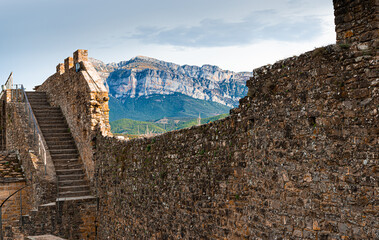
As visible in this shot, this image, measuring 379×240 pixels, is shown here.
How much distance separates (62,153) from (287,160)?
13812mm

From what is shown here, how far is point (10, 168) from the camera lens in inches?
813

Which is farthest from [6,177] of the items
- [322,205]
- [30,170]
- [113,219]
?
[322,205]

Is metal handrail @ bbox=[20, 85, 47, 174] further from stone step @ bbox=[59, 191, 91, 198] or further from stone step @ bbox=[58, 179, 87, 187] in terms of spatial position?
stone step @ bbox=[59, 191, 91, 198]

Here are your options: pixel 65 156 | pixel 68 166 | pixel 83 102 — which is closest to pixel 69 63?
pixel 83 102

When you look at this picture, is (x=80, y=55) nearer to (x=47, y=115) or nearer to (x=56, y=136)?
(x=56, y=136)

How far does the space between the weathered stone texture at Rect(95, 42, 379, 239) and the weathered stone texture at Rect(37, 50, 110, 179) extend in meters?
6.81

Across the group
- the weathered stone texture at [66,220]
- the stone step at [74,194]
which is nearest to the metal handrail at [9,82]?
the stone step at [74,194]

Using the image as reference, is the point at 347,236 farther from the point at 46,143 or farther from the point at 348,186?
the point at 46,143

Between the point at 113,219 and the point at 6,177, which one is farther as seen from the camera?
the point at 6,177

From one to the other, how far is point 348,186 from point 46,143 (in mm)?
15638

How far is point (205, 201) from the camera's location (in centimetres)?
1020

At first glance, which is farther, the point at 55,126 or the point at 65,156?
the point at 55,126

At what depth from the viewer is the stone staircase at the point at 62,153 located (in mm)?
17844

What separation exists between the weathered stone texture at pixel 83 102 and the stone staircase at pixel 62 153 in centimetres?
35
